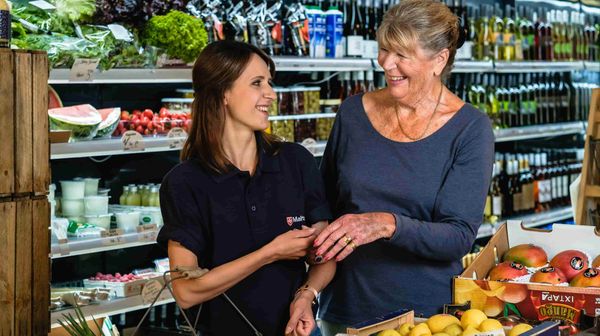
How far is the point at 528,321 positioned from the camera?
232cm

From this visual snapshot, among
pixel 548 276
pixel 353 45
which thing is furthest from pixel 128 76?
pixel 548 276

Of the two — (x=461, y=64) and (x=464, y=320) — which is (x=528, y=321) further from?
(x=461, y=64)

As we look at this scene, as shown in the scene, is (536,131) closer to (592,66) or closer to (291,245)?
(592,66)

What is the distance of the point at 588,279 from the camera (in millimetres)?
2451

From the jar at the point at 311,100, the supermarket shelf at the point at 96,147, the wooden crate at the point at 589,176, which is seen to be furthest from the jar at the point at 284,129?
the wooden crate at the point at 589,176

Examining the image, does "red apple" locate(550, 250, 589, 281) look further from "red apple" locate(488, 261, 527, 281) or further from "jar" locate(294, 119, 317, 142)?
"jar" locate(294, 119, 317, 142)

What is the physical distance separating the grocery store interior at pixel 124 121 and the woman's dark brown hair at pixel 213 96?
19.0 inches

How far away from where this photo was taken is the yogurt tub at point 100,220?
4180mm

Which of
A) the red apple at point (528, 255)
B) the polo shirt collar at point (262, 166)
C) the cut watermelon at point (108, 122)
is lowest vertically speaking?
the red apple at point (528, 255)

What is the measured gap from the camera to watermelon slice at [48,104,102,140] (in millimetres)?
3941

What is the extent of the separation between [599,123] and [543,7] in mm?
3507

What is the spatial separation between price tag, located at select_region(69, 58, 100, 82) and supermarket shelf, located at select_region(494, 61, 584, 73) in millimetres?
3168

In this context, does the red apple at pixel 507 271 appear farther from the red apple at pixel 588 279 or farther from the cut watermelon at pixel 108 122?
the cut watermelon at pixel 108 122

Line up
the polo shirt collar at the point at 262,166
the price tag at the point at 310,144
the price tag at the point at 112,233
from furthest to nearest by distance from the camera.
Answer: the price tag at the point at 310,144, the price tag at the point at 112,233, the polo shirt collar at the point at 262,166
